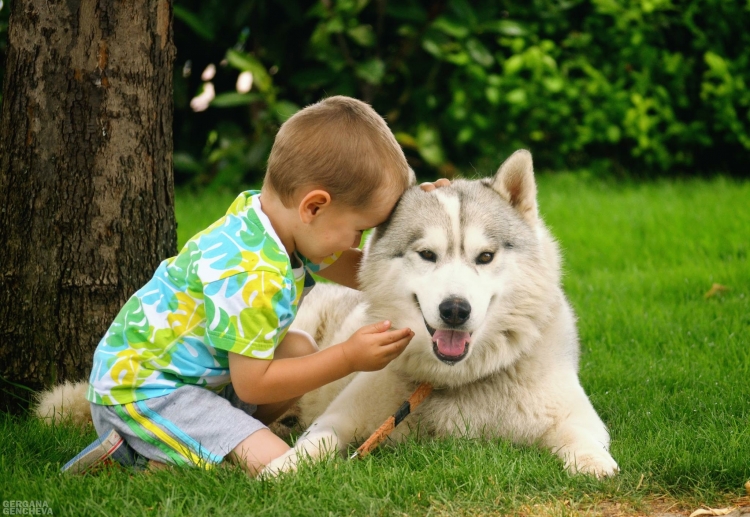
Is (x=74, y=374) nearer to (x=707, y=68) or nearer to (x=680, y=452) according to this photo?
(x=680, y=452)

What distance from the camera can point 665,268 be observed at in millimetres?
5520

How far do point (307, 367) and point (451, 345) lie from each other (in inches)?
20.0

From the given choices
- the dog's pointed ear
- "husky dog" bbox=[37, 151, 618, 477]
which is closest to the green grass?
"husky dog" bbox=[37, 151, 618, 477]

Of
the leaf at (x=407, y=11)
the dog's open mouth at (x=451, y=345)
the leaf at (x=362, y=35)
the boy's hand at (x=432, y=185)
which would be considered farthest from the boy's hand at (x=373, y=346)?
the leaf at (x=407, y=11)

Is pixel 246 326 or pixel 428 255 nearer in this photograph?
pixel 246 326

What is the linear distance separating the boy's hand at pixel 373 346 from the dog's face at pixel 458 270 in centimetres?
14

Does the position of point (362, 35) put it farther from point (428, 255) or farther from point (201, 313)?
point (201, 313)

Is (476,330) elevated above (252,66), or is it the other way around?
(252,66)

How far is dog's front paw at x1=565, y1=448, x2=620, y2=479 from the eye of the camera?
8.72 feet

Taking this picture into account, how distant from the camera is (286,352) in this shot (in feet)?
10.6

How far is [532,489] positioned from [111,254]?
1.96 meters

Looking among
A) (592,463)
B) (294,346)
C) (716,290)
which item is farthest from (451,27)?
(592,463)

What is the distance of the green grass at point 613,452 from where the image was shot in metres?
2.47

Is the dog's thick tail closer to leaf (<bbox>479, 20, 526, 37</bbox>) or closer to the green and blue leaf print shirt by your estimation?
the green and blue leaf print shirt
